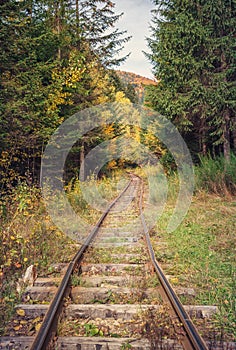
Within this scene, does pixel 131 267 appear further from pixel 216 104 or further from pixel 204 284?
pixel 216 104

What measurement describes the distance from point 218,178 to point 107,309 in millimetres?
8604

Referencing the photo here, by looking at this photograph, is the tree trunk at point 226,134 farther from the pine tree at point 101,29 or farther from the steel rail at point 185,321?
the steel rail at point 185,321

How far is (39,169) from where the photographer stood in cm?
1232

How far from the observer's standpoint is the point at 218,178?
1111cm

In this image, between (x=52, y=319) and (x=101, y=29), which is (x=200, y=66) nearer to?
(x=101, y=29)

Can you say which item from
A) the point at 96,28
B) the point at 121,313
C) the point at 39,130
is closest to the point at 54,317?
the point at 121,313

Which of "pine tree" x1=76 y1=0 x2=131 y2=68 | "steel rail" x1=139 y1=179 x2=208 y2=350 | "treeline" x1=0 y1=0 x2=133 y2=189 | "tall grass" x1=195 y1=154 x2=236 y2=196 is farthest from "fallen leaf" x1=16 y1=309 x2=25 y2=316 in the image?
"pine tree" x1=76 y1=0 x2=131 y2=68

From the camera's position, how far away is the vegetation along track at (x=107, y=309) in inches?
112

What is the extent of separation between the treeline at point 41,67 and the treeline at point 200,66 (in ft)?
12.5

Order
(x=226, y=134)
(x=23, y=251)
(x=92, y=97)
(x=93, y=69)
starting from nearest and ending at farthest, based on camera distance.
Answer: (x=23, y=251) < (x=226, y=134) < (x=92, y=97) < (x=93, y=69)

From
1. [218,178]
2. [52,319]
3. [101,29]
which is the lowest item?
[52,319]

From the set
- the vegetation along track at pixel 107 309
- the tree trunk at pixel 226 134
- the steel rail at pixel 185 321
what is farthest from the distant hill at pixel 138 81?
the steel rail at pixel 185 321

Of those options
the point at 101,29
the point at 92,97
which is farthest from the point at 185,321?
the point at 101,29

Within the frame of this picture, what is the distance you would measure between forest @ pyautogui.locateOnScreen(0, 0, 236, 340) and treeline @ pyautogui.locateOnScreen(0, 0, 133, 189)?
0.04 meters
